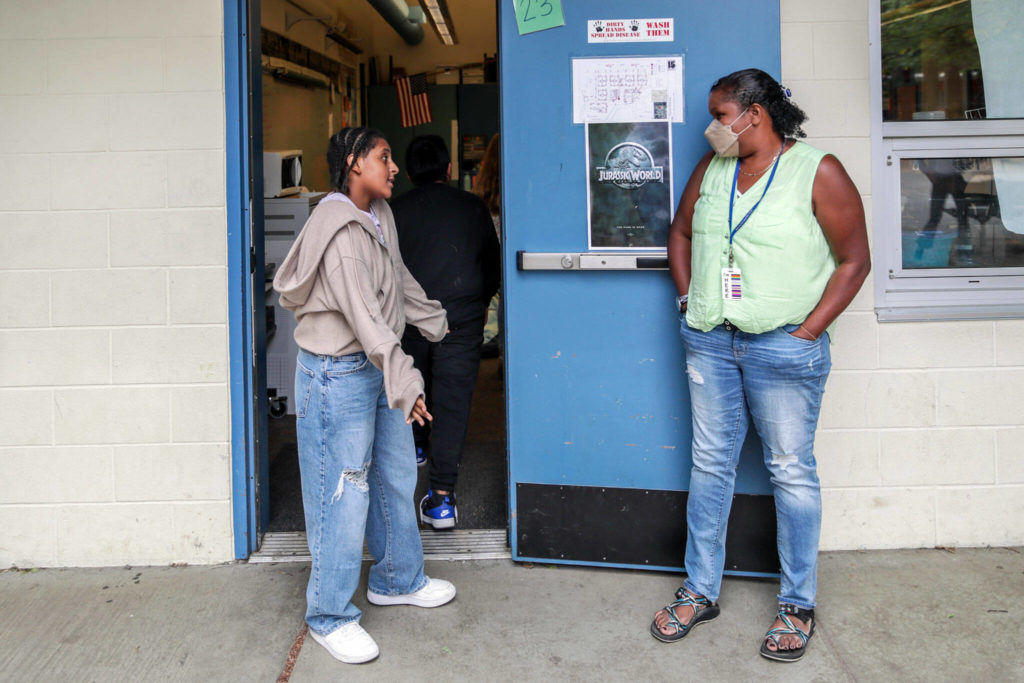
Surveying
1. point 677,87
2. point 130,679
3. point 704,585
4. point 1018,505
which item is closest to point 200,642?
point 130,679

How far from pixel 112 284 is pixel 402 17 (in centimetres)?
678

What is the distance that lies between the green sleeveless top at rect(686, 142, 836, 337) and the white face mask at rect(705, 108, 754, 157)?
0.42 ft

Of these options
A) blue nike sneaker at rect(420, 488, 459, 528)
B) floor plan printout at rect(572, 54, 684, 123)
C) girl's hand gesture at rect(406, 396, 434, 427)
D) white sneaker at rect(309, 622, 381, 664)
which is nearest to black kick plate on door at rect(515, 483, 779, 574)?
blue nike sneaker at rect(420, 488, 459, 528)

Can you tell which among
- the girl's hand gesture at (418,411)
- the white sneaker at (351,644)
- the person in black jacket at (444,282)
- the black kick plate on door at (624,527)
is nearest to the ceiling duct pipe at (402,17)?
the person in black jacket at (444,282)

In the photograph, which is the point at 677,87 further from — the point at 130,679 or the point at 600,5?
the point at 130,679

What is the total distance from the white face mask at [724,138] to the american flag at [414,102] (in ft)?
22.1

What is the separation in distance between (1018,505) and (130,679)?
3.16 meters

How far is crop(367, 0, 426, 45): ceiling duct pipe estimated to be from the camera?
880 centimetres

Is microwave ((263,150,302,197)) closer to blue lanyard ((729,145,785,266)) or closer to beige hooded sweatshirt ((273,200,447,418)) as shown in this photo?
beige hooded sweatshirt ((273,200,447,418))

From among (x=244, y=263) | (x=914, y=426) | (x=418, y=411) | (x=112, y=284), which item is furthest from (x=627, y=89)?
(x=112, y=284)

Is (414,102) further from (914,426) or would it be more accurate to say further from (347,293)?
(347,293)

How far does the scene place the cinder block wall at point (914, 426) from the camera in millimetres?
3514

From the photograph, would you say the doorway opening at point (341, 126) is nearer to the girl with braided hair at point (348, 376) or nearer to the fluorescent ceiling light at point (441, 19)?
the fluorescent ceiling light at point (441, 19)

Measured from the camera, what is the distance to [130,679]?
284 centimetres
